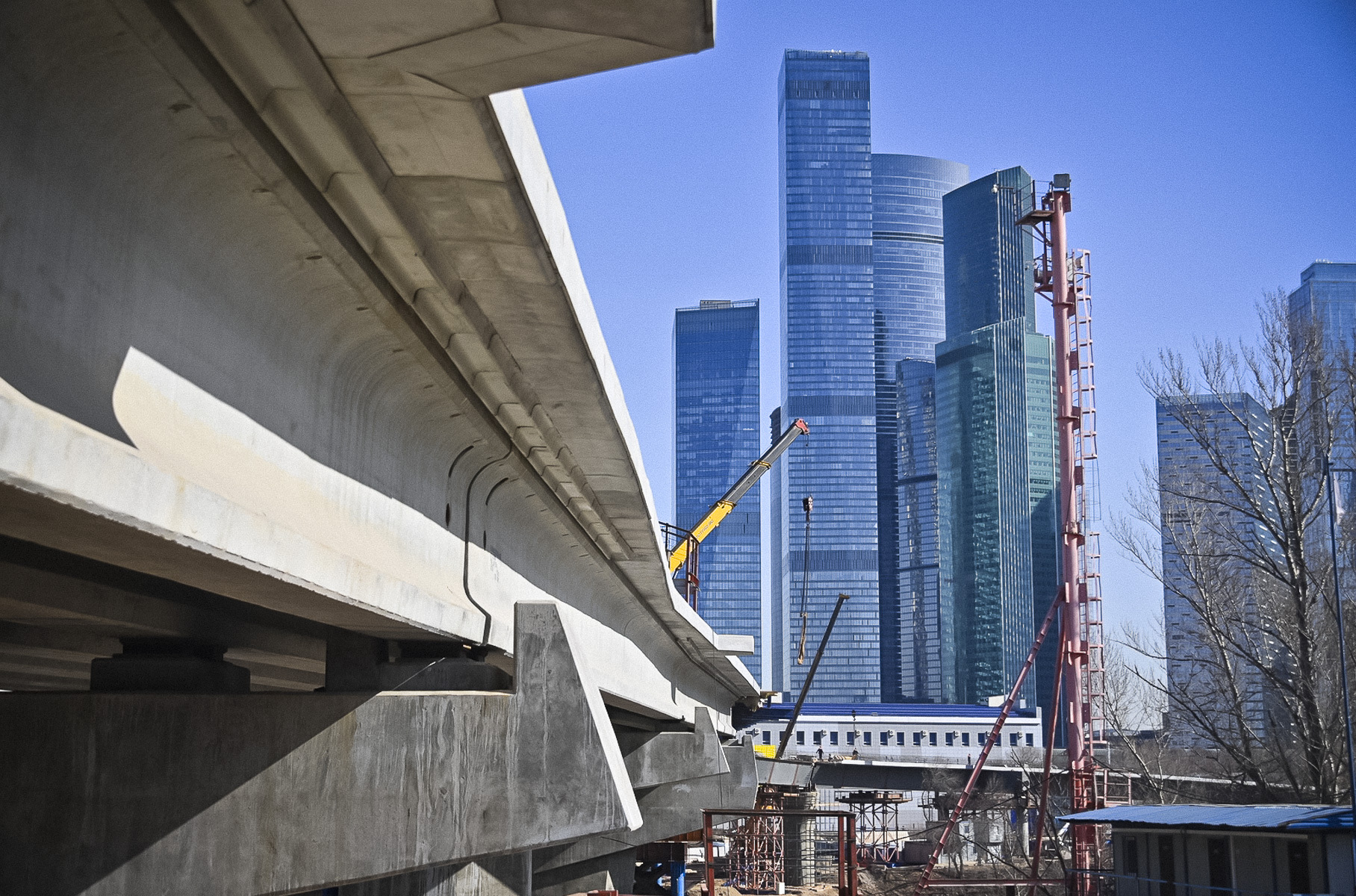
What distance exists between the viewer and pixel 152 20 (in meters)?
3.70

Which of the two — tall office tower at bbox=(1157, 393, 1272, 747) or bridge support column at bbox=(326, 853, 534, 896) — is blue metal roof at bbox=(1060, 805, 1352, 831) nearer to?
tall office tower at bbox=(1157, 393, 1272, 747)

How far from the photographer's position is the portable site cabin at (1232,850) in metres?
20.4

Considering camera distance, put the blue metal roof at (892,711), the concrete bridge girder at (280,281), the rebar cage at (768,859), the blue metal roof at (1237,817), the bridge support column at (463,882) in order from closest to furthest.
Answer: the concrete bridge girder at (280,281) < the bridge support column at (463,882) < the blue metal roof at (1237,817) < the rebar cage at (768,859) < the blue metal roof at (892,711)

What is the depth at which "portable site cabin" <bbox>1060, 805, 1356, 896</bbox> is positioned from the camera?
20.4 meters

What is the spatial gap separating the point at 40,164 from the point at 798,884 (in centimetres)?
5187

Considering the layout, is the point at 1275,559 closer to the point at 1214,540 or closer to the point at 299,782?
the point at 1214,540

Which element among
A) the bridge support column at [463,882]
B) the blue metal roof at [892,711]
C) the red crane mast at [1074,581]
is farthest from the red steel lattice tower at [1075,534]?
the blue metal roof at [892,711]

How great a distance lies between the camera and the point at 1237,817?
22.4m

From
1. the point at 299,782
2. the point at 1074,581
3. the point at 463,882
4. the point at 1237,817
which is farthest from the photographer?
the point at 1074,581

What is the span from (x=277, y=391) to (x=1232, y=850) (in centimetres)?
2216

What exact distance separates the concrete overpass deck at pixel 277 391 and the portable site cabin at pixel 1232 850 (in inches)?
700

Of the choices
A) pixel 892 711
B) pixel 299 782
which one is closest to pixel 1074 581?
pixel 299 782

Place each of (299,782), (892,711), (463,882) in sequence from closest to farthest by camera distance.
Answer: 1. (299,782)
2. (463,882)
3. (892,711)

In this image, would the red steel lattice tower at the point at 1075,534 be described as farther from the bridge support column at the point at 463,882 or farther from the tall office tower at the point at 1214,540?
the bridge support column at the point at 463,882
